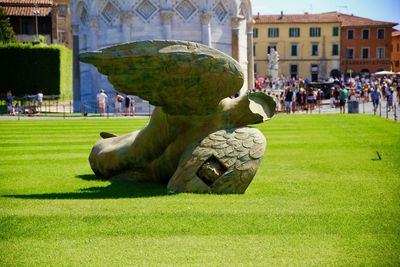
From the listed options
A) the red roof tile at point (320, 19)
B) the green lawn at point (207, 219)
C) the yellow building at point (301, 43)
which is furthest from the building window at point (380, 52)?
the green lawn at point (207, 219)

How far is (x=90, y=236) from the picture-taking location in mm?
7934

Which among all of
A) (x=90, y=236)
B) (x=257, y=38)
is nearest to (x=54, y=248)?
(x=90, y=236)

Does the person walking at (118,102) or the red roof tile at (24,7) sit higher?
the red roof tile at (24,7)

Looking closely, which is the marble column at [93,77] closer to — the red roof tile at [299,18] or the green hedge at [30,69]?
the green hedge at [30,69]

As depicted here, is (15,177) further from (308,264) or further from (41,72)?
(41,72)

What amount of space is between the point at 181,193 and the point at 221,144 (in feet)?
3.52

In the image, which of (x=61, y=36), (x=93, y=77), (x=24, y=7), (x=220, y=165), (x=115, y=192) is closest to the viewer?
(x=220, y=165)

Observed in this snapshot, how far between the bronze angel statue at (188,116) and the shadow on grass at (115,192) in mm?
270

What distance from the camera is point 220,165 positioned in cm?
1059

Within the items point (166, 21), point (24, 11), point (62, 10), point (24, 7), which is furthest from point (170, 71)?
point (62, 10)

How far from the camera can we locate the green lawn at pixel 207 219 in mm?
7078

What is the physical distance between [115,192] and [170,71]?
8.38ft

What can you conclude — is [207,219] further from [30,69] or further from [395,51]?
[395,51]

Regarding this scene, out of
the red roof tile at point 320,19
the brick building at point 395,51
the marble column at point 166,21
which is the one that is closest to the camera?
the marble column at point 166,21
